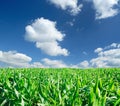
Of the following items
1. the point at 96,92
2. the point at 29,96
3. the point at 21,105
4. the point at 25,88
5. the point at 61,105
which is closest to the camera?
the point at 96,92

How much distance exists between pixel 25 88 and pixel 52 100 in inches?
42.6

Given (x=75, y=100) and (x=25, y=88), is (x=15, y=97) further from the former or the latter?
(x=75, y=100)

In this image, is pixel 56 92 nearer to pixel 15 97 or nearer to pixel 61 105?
pixel 61 105

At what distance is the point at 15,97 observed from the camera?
378 cm

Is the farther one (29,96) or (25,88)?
(25,88)

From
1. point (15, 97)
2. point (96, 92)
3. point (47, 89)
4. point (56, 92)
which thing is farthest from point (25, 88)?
point (96, 92)

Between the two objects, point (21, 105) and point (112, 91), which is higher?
point (112, 91)

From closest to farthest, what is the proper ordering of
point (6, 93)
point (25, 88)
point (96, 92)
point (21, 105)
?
point (96, 92) → point (21, 105) → point (25, 88) → point (6, 93)

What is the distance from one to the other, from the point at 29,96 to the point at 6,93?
26.4 inches

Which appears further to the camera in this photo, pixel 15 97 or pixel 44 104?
pixel 15 97

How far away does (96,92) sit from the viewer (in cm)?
268

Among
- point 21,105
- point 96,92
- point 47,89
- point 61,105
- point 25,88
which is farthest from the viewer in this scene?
point 25,88

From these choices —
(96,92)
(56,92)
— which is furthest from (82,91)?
(96,92)

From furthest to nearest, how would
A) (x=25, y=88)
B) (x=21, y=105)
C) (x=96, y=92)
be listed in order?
(x=25, y=88), (x=21, y=105), (x=96, y=92)
